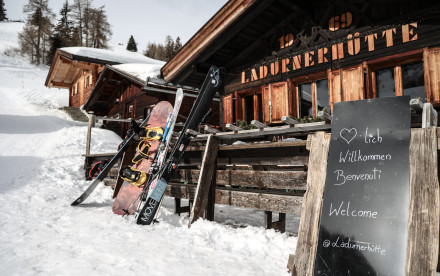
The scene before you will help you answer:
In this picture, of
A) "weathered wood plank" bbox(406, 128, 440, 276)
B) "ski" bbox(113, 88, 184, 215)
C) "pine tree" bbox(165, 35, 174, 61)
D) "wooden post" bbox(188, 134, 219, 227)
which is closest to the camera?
"weathered wood plank" bbox(406, 128, 440, 276)

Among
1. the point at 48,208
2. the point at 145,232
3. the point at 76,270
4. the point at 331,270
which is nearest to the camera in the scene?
the point at 331,270

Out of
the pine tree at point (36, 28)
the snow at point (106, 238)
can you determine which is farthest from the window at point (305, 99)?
the pine tree at point (36, 28)

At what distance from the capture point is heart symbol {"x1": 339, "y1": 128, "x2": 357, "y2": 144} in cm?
282

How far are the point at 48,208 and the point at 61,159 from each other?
16.8ft

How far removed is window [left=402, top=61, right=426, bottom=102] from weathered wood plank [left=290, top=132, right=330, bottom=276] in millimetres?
4222

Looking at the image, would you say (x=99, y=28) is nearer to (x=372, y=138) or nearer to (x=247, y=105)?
(x=247, y=105)

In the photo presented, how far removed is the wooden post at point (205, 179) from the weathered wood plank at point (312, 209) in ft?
6.54

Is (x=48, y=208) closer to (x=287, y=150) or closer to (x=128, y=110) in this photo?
(x=287, y=150)

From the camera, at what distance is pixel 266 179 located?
4250 mm

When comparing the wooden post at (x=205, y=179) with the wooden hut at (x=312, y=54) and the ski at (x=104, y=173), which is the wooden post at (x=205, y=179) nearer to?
the ski at (x=104, y=173)

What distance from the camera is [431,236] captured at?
2.15 metres

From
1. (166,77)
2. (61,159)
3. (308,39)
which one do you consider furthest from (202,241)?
(61,159)

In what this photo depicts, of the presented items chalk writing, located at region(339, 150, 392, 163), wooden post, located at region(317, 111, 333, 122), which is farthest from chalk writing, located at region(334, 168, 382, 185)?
wooden post, located at region(317, 111, 333, 122)

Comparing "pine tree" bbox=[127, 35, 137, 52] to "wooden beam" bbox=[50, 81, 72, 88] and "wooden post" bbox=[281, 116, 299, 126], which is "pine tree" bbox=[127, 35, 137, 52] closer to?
"wooden beam" bbox=[50, 81, 72, 88]
